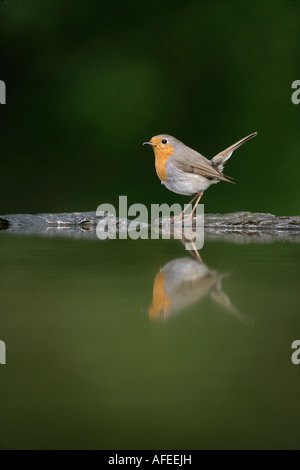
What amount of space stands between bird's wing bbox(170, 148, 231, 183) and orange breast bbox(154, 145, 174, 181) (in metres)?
0.06

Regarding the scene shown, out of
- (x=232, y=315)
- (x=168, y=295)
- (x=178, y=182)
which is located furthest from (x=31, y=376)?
(x=178, y=182)

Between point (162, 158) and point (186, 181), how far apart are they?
0.22 meters

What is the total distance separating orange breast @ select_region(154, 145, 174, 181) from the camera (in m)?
3.74

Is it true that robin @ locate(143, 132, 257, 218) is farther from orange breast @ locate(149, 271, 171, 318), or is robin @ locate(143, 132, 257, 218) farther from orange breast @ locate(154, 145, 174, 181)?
orange breast @ locate(149, 271, 171, 318)

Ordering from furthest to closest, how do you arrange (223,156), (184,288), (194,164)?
(223,156)
(194,164)
(184,288)

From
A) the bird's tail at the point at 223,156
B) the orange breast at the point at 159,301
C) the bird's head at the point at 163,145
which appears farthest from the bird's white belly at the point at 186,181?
the orange breast at the point at 159,301

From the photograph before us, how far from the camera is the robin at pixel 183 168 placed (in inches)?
143

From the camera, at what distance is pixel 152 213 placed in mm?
4047

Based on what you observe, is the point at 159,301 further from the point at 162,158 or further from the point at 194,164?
the point at 162,158

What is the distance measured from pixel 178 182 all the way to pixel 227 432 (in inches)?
122

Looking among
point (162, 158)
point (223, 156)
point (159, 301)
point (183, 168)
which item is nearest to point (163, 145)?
point (162, 158)

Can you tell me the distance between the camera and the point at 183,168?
11.9 ft

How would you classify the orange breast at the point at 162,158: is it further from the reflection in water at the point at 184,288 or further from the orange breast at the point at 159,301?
the orange breast at the point at 159,301

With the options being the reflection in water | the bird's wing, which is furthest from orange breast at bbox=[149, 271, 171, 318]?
the bird's wing
